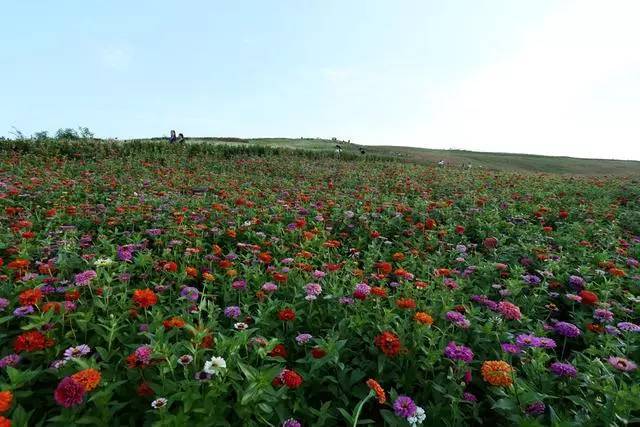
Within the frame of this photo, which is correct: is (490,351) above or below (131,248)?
below

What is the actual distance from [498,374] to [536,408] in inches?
8.2

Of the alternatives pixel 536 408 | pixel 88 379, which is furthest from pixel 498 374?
pixel 88 379

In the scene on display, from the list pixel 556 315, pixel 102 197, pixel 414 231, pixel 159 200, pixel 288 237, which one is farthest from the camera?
pixel 102 197

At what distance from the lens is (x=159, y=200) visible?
5.97 m

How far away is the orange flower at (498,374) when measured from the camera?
5.88 feet

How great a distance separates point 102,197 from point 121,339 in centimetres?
510

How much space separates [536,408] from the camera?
69.1 inches

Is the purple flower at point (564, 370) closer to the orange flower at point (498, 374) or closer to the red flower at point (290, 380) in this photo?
the orange flower at point (498, 374)

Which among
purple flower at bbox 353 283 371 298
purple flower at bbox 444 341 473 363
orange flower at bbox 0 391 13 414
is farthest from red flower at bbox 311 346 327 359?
orange flower at bbox 0 391 13 414

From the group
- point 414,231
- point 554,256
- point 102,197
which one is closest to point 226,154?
point 102,197

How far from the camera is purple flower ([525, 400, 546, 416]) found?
175 cm

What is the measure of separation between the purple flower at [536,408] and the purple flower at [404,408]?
0.55 meters

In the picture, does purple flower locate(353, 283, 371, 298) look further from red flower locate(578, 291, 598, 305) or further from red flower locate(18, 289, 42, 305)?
red flower locate(18, 289, 42, 305)

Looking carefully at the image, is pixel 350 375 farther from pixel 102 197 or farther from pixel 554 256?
pixel 102 197
